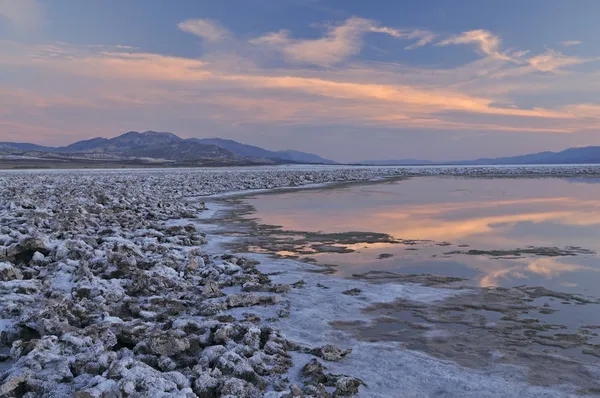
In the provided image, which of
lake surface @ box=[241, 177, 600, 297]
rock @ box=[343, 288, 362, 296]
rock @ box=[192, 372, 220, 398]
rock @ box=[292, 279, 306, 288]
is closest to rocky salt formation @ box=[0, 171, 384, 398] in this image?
rock @ box=[192, 372, 220, 398]

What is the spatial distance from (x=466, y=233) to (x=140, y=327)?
1152 centimetres

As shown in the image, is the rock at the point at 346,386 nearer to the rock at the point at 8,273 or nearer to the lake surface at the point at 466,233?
the lake surface at the point at 466,233

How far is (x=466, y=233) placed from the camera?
14.6 metres

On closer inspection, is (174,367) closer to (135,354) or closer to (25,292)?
(135,354)

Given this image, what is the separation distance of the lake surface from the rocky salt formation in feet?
10.9

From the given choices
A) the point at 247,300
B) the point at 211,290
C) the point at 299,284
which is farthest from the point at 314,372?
the point at 299,284

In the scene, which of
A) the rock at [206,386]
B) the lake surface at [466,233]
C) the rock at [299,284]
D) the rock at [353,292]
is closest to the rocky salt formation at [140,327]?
the rock at [206,386]

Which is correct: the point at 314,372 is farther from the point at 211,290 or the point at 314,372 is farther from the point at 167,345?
the point at 211,290

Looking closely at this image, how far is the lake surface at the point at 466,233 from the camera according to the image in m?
9.48

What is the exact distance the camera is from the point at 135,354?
507cm

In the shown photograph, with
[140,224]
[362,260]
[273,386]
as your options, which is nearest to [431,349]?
[273,386]

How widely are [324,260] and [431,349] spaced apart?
5.20 metres

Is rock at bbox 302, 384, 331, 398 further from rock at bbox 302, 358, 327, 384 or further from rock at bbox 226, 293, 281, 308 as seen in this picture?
rock at bbox 226, 293, 281, 308

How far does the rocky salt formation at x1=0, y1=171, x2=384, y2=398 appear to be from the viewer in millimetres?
4355
